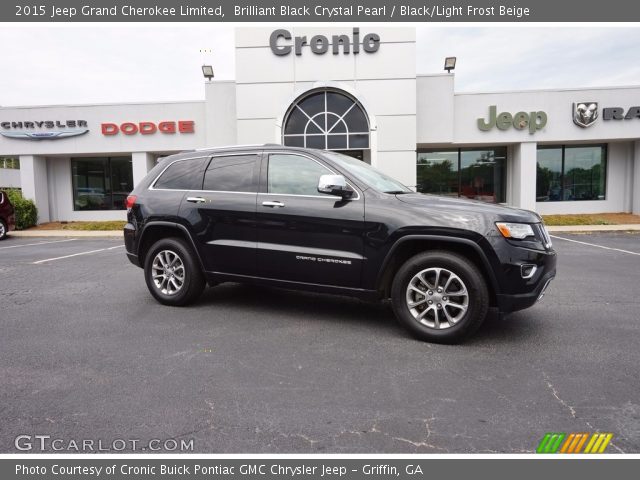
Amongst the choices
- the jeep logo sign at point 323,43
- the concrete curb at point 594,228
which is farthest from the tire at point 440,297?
the jeep logo sign at point 323,43

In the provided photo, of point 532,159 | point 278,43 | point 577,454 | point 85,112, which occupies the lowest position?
point 577,454

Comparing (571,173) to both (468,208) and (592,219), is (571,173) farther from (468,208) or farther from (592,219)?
(468,208)

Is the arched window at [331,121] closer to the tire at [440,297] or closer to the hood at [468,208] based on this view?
the hood at [468,208]

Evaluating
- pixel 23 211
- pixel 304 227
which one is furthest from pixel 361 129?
pixel 23 211

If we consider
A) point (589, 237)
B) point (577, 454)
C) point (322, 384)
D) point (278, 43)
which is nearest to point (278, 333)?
point (322, 384)

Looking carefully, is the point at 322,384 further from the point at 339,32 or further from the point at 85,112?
the point at 85,112

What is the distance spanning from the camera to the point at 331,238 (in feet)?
14.6

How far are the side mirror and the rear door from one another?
0.97 metres

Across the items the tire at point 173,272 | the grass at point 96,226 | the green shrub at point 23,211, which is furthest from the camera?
the green shrub at point 23,211

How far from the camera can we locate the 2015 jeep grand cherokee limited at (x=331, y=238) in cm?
395

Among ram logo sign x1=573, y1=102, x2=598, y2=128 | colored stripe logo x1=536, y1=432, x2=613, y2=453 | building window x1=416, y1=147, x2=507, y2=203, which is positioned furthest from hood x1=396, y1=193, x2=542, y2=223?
ram logo sign x1=573, y1=102, x2=598, y2=128

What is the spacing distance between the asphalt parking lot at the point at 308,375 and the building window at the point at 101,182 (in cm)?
1634

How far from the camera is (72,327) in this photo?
4.75 metres

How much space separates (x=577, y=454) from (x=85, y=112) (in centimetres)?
2131
